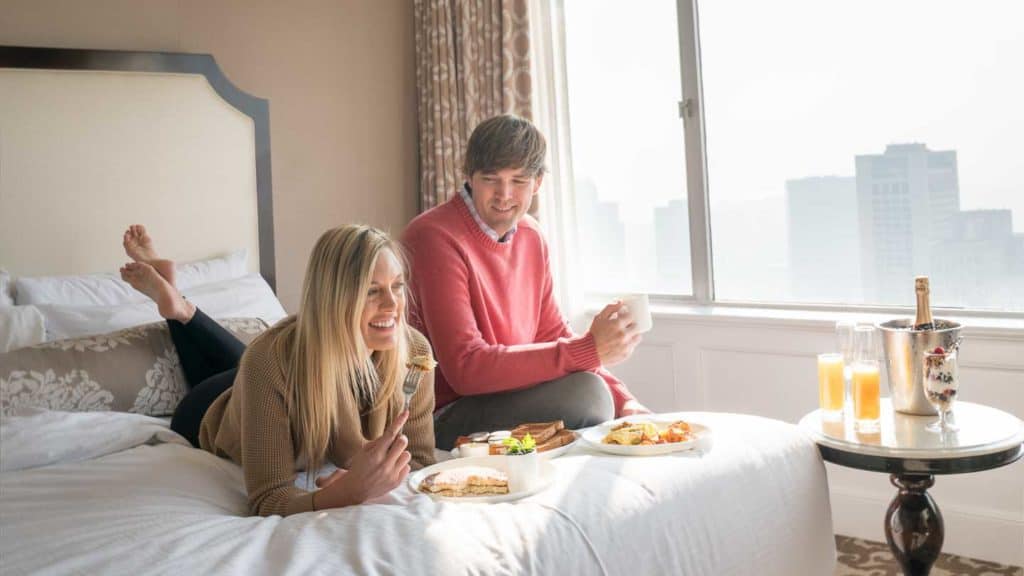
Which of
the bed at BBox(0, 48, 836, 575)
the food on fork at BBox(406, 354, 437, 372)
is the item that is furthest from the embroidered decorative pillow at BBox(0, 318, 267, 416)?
the food on fork at BBox(406, 354, 437, 372)

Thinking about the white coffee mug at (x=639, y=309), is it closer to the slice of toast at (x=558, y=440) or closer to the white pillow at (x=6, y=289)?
the slice of toast at (x=558, y=440)

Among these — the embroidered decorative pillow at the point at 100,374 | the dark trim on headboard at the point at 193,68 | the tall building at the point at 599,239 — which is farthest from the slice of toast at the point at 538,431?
the tall building at the point at 599,239

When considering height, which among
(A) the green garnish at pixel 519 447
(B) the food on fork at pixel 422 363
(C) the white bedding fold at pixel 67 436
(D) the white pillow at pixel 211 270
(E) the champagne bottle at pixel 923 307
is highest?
(D) the white pillow at pixel 211 270

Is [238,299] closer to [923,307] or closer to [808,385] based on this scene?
[808,385]

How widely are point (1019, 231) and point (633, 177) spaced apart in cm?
154

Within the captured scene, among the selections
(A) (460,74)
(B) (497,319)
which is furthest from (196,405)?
(A) (460,74)

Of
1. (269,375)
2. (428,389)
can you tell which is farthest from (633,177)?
(269,375)

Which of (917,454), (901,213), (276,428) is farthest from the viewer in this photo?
(901,213)

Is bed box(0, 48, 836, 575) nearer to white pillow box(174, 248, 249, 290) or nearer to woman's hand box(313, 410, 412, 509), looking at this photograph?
woman's hand box(313, 410, 412, 509)

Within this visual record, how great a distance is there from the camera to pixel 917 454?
2.06m

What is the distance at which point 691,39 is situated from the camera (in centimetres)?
378

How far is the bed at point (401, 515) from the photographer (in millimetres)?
1525

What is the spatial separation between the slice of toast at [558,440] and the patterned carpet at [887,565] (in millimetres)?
1232

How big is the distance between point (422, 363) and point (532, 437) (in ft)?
1.05
